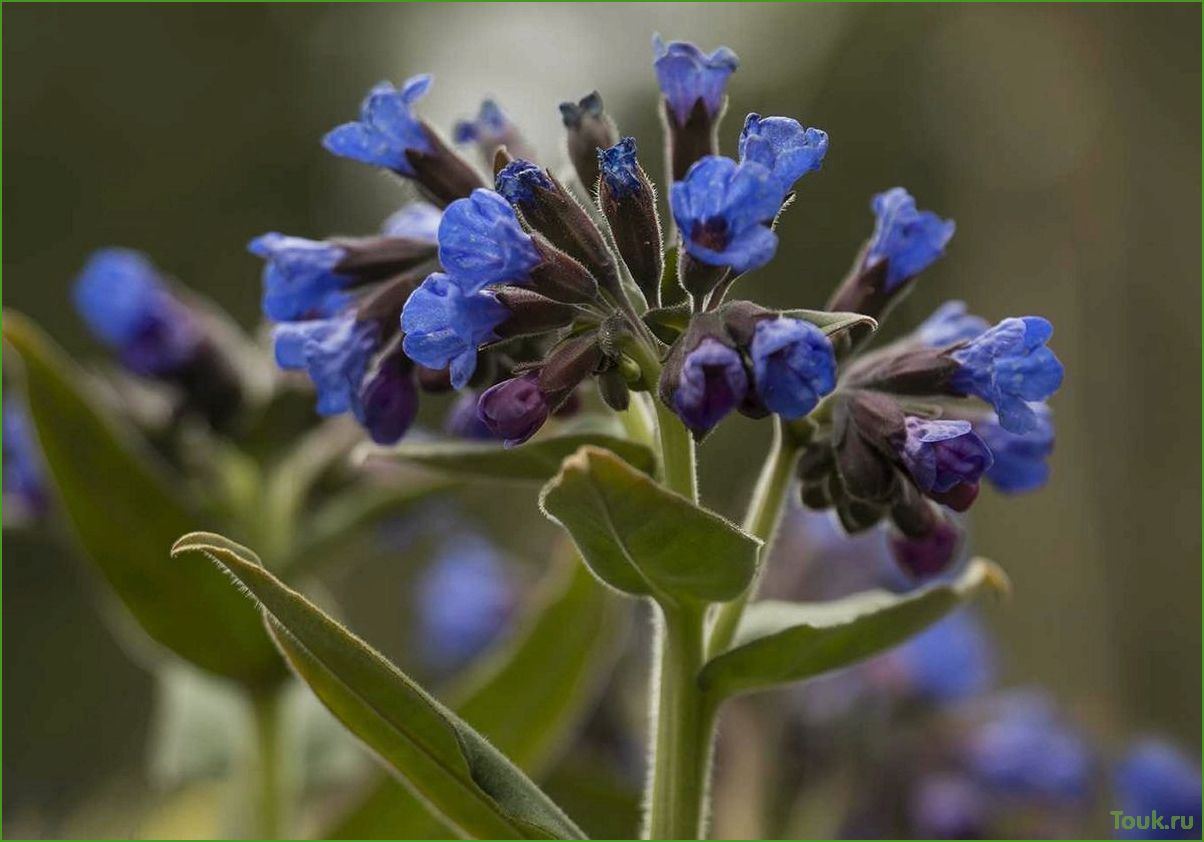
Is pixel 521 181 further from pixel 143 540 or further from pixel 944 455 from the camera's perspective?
pixel 143 540

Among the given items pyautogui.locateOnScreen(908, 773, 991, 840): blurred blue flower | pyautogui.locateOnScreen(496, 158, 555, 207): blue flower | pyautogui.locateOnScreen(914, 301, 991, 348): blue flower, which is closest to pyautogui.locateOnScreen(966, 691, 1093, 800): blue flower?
pyautogui.locateOnScreen(908, 773, 991, 840): blurred blue flower

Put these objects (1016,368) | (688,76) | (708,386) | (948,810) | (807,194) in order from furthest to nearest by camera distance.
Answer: (807,194)
(948,810)
(688,76)
(1016,368)
(708,386)

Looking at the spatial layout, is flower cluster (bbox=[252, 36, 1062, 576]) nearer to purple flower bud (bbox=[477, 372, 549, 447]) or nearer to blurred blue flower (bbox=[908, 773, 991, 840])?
purple flower bud (bbox=[477, 372, 549, 447])

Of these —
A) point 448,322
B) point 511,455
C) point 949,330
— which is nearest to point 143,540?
point 511,455

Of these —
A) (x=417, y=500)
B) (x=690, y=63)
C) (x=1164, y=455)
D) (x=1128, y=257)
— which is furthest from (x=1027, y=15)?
(x=690, y=63)

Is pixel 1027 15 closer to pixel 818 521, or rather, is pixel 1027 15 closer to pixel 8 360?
pixel 818 521

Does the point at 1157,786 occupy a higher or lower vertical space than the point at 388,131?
lower

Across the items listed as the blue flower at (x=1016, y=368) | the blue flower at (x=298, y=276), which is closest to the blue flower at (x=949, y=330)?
the blue flower at (x=1016, y=368)
